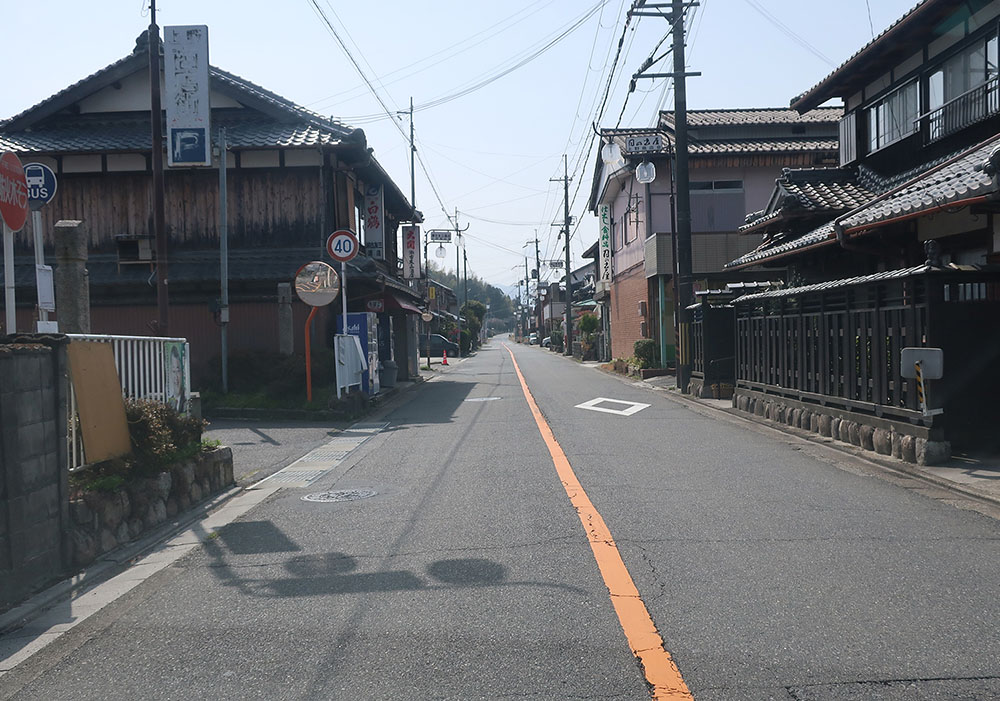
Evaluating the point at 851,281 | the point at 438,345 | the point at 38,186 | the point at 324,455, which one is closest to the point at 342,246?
the point at 324,455

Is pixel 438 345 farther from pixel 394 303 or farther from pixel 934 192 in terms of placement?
pixel 934 192

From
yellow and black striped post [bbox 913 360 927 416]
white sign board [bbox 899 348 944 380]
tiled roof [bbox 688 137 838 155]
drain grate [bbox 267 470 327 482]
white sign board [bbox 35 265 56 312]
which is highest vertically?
tiled roof [bbox 688 137 838 155]

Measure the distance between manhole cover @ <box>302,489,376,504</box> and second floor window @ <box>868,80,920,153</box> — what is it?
12.2 metres

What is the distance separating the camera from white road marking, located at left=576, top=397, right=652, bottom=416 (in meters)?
17.0

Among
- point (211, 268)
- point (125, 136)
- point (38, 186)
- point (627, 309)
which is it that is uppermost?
point (125, 136)

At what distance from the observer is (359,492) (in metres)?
9.04

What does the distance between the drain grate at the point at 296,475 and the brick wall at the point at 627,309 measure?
2135 cm

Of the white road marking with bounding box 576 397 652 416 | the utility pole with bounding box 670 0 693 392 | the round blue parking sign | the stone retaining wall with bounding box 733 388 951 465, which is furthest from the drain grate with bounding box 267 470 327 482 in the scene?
the utility pole with bounding box 670 0 693 392

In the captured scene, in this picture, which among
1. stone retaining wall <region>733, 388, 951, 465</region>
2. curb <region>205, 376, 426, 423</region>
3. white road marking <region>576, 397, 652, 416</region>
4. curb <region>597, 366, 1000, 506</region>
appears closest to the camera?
curb <region>597, 366, 1000, 506</region>

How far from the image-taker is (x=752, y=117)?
3441 cm

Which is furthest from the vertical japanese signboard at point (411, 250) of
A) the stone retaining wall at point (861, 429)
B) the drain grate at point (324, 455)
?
the drain grate at point (324, 455)

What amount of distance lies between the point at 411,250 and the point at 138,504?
27334mm

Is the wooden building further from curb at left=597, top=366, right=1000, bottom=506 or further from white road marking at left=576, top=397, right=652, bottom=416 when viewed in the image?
curb at left=597, top=366, right=1000, bottom=506

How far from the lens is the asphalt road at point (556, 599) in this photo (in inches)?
154
